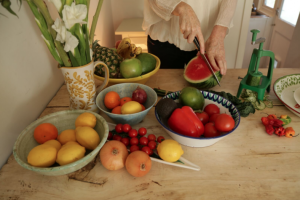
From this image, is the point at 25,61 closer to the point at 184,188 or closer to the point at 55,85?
the point at 55,85

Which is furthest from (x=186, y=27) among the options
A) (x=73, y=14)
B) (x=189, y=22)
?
(x=73, y=14)

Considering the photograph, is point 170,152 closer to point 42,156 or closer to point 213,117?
point 213,117

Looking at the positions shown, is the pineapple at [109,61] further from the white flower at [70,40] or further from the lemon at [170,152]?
the lemon at [170,152]

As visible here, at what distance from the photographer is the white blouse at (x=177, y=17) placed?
1.04 metres

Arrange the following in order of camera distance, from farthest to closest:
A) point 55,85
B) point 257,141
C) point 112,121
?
point 55,85 < point 112,121 < point 257,141

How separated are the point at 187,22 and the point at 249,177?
0.68 metres

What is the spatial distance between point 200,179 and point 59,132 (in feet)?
1.72

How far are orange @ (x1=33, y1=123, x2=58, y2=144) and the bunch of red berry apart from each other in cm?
20

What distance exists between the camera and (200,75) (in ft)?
3.58

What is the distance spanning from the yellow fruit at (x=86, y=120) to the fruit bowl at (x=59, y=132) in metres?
0.02

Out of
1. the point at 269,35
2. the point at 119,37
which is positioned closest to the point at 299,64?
the point at 269,35

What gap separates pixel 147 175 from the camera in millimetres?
668

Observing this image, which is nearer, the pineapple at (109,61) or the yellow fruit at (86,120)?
the yellow fruit at (86,120)

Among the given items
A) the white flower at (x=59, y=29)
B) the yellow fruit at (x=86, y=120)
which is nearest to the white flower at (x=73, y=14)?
the white flower at (x=59, y=29)
